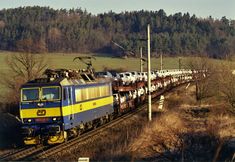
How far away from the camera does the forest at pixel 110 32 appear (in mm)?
137763

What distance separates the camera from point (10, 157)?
19188 millimetres

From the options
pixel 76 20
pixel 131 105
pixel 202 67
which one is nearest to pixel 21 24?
pixel 76 20

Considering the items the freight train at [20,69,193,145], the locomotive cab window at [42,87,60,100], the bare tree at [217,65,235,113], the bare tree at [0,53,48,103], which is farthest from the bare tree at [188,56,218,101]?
the locomotive cab window at [42,87,60,100]

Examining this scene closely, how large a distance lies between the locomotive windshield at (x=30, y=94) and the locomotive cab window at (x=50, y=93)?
0.31 meters

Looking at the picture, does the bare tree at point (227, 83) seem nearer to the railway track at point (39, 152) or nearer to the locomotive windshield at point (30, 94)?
the railway track at point (39, 152)

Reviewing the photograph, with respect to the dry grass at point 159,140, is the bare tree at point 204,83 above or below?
above

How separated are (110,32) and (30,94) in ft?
520

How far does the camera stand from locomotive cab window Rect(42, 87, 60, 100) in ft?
72.8

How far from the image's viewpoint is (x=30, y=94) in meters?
22.4

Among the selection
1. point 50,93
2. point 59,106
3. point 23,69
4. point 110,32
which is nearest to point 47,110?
point 59,106

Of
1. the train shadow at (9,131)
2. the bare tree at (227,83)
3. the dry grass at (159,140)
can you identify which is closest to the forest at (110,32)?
the bare tree at (227,83)

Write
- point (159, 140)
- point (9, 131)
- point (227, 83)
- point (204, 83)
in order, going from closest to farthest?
point (159, 140), point (9, 131), point (227, 83), point (204, 83)

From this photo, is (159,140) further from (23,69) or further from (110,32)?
(110,32)

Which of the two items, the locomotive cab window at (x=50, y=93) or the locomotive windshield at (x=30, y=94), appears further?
the locomotive windshield at (x=30, y=94)
